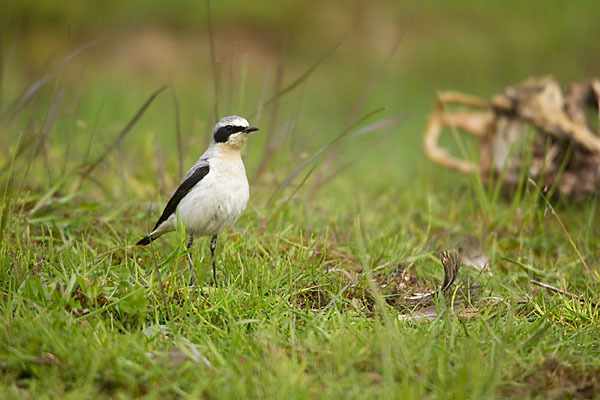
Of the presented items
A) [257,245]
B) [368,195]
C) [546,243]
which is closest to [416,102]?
[368,195]

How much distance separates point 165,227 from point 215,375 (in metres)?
1.27

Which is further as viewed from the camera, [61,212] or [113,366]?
[61,212]

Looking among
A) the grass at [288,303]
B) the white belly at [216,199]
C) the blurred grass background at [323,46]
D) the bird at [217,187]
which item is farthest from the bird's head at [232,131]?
the blurred grass background at [323,46]

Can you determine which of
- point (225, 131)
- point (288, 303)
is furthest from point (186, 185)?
point (288, 303)

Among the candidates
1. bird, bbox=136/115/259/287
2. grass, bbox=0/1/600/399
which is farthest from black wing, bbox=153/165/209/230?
grass, bbox=0/1/600/399

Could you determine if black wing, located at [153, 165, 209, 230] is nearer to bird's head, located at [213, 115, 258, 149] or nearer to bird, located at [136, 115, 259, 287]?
bird, located at [136, 115, 259, 287]

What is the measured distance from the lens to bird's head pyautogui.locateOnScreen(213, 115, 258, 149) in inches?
126

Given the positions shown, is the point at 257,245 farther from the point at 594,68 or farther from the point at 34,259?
the point at 594,68

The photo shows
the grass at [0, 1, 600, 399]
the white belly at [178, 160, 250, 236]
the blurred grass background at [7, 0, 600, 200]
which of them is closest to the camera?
the grass at [0, 1, 600, 399]

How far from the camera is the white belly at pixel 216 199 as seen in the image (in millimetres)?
3139

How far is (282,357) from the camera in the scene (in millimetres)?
2381

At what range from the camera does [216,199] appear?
313 cm

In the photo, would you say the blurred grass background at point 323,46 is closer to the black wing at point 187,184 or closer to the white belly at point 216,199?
the black wing at point 187,184

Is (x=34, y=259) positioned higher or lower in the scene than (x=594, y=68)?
higher
